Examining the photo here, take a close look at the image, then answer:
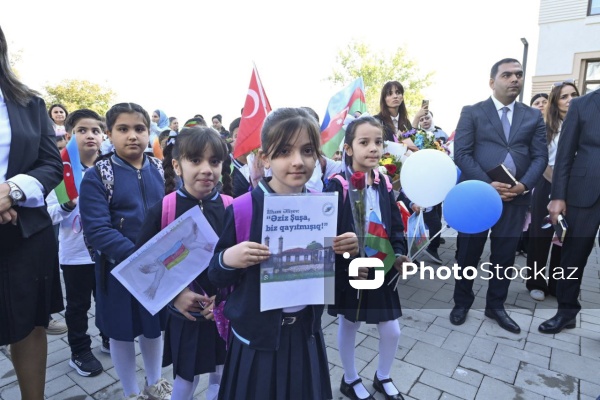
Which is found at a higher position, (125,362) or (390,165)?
(390,165)

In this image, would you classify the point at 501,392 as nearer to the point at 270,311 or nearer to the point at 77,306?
the point at 270,311

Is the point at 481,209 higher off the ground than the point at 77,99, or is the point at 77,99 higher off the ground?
the point at 77,99

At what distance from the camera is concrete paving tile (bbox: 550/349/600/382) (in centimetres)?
268

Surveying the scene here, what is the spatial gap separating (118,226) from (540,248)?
4.20 metres

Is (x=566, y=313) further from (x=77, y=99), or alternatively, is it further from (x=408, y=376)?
(x=77, y=99)

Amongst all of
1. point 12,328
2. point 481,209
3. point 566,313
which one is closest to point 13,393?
point 12,328

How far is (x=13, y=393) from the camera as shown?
2.48 meters

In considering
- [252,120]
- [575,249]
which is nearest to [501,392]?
[575,249]

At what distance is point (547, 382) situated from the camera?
260 centimetres

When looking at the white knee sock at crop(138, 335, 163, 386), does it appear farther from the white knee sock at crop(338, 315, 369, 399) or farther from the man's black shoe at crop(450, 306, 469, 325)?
the man's black shoe at crop(450, 306, 469, 325)

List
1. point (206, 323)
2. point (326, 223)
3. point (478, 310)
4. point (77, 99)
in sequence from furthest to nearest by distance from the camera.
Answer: point (77, 99) → point (478, 310) → point (206, 323) → point (326, 223)

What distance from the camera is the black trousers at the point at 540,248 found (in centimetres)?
404

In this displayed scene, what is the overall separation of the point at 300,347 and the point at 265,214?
61 cm

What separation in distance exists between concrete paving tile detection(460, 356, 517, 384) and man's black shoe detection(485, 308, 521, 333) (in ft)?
2.18
